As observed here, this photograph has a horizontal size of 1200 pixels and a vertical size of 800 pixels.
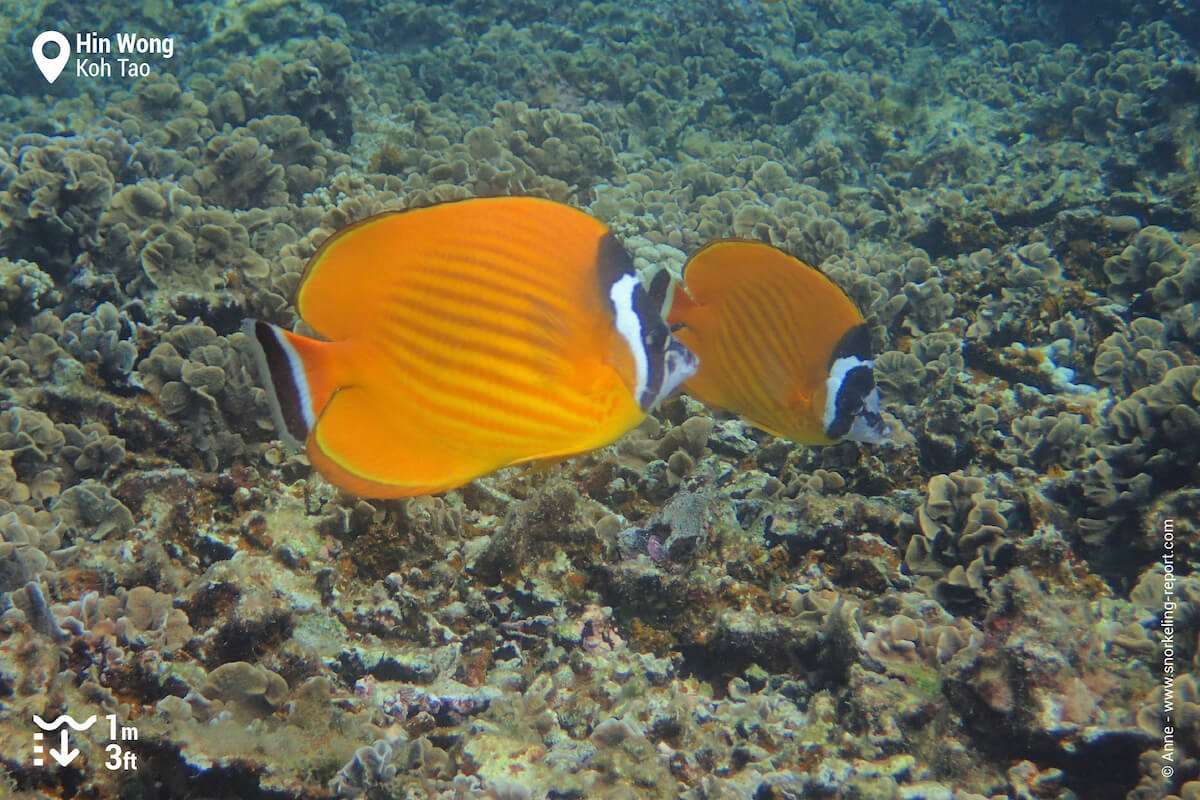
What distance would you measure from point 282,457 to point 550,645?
5.47 ft

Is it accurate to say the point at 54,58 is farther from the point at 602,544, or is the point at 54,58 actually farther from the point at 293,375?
the point at 293,375

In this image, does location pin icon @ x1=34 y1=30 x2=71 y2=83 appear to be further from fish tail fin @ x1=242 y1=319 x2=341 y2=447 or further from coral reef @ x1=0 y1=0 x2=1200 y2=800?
fish tail fin @ x1=242 y1=319 x2=341 y2=447

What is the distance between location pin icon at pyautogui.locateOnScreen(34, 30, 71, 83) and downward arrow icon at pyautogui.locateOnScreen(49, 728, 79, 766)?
1241 cm

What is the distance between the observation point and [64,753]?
2086 mm

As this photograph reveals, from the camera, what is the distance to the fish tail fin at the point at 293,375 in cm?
148

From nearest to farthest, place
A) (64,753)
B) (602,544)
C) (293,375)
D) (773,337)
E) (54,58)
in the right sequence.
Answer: (293,375) < (64,753) < (773,337) < (602,544) < (54,58)

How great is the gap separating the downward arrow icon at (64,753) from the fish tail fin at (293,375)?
1.48 m

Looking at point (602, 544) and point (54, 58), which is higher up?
point (602, 544)

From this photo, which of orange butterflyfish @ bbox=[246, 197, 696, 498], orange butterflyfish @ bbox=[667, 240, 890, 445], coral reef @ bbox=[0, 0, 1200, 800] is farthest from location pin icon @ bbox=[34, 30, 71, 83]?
orange butterflyfish @ bbox=[246, 197, 696, 498]

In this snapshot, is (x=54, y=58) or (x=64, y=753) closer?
(x=64, y=753)

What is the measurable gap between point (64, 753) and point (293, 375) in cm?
162

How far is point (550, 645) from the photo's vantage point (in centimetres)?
299

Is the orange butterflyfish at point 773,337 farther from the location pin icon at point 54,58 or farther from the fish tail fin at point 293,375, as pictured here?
the location pin icon at point 54,58

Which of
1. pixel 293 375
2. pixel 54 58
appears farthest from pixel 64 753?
pixel 54 58
